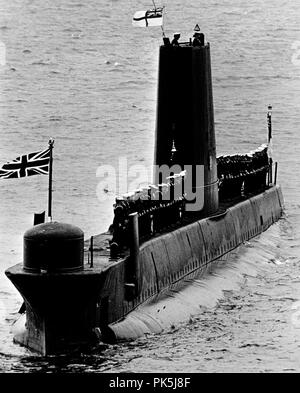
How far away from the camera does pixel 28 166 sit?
854 inches

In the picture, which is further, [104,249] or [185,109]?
[185,109]

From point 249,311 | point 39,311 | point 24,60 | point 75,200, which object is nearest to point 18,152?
point 75,200

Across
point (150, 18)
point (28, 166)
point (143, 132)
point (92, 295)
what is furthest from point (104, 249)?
point (143, 132)

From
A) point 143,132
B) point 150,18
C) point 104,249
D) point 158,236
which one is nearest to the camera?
point 104,249

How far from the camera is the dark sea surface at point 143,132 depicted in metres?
21.7

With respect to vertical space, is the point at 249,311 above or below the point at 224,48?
below

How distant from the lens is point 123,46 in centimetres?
7044

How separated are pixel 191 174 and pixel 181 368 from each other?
27.2ft

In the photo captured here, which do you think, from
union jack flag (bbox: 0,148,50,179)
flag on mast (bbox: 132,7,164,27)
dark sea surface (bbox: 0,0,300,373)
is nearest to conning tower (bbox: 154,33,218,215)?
flag on mast (bbox: 132,7,164,27)

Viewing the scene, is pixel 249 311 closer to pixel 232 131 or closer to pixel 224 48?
pixel 232 131

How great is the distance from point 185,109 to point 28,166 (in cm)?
665

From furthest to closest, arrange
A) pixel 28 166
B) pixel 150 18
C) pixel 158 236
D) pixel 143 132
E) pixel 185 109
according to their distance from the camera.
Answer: pixel 143 132 → pixel 150 18 → pixel 185 109 → pixel 158 236 → pixel 28 166

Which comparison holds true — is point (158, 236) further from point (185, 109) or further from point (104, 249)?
point (185, 109)

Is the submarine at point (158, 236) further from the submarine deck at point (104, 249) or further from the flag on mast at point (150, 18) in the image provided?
the flag on mast at point (150, 18)
